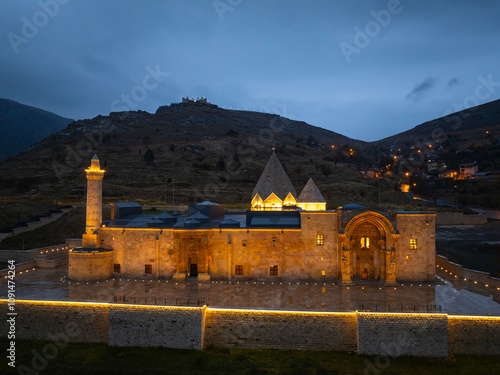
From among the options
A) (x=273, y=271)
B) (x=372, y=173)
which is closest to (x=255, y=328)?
(x=273, y=271)

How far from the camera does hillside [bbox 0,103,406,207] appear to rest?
219 feet

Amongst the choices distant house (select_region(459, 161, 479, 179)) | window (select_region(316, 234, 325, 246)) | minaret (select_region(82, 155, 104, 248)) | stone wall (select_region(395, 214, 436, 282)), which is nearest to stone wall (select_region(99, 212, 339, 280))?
window (select_region(316, 234, 325, 246))

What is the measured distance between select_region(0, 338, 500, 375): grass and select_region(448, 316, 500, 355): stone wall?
0.42 meters

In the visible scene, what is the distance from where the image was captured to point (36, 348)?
1944cm

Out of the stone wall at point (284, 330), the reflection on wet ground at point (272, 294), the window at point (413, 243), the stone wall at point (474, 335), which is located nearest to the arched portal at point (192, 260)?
the reflection on wet ground at point (272, 294)

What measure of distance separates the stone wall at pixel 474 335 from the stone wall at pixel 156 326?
14.4 metres

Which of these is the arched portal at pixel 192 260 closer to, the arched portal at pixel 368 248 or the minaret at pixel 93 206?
the minaret at pixel 93 206

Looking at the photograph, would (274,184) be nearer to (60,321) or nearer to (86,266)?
(86,266)

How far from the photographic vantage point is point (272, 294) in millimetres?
22328

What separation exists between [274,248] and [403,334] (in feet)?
35.5

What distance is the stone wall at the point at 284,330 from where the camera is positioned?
1861 centimetres

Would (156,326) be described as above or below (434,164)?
below

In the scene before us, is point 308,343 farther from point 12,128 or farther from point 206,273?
point 12,128

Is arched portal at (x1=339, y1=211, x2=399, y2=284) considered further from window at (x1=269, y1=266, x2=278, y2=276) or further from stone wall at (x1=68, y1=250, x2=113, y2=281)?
stone wall at (x1=68, y1=250, x2=113, y2=281)
